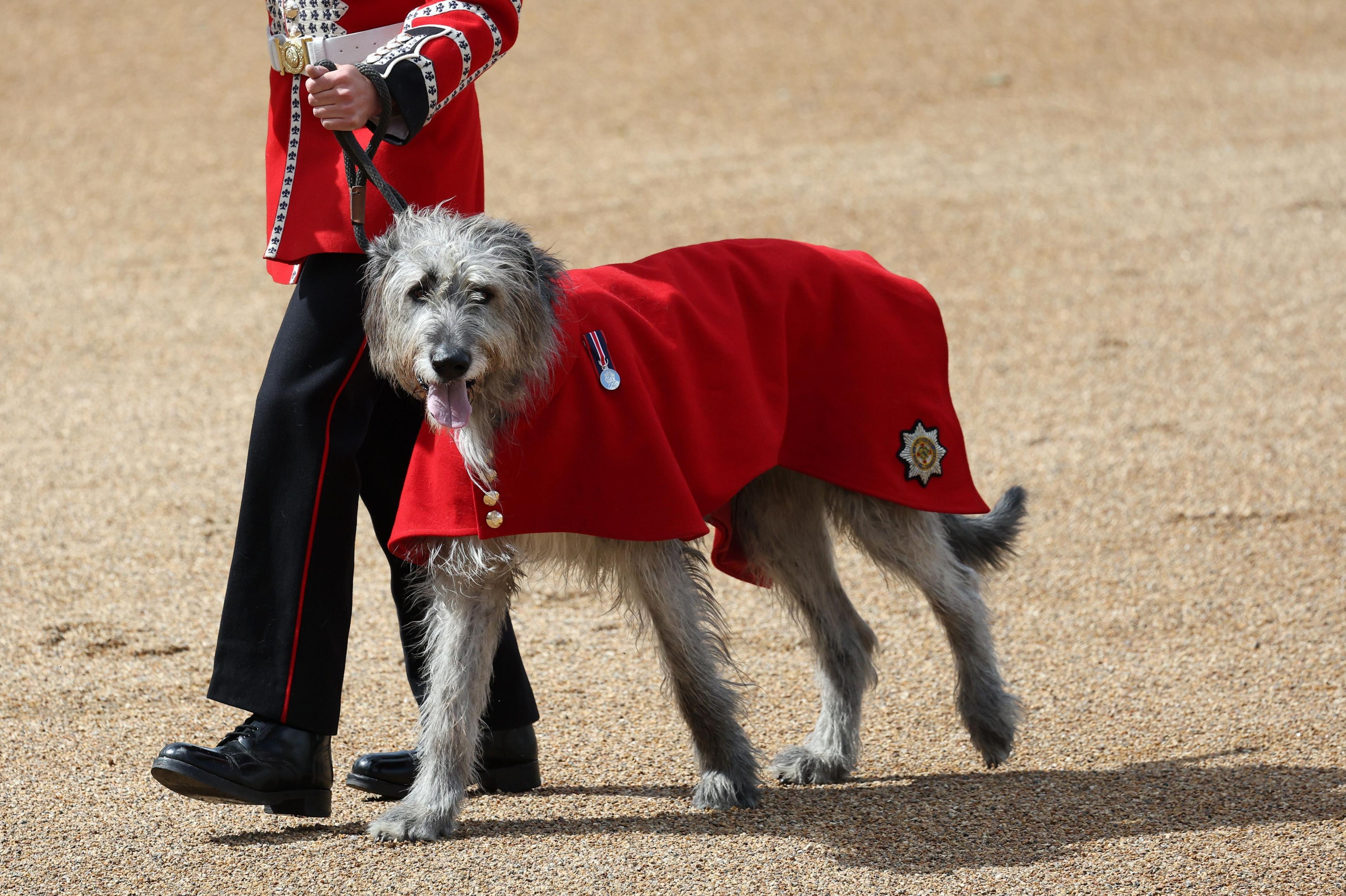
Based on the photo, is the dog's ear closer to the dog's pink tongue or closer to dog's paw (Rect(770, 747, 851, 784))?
the dog's pink tongue

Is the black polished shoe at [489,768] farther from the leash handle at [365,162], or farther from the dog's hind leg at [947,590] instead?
the leash handle at [365,162]

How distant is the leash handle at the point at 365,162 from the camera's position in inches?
151

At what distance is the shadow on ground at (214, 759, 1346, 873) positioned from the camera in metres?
4.11

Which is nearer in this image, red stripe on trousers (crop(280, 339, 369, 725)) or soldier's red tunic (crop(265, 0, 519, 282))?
soldier's red tunic (crop(265, 0, 519, 282))

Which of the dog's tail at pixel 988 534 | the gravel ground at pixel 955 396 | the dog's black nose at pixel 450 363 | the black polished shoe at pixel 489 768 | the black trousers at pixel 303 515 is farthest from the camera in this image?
the dog's tail at pixel 988 534

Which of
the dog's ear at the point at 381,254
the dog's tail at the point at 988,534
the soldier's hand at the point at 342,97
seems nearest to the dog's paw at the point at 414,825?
the dog's ear at the point at 381,254

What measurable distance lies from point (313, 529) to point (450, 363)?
794mm

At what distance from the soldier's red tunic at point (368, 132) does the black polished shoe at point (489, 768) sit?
1493mm

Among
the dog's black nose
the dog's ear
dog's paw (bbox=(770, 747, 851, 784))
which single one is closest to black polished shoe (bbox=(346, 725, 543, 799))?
dog's paw (bbox=(770, 747, 851, 784))

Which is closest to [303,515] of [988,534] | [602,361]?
[602,361]

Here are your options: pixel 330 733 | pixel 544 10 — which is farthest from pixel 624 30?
pixel 330 733

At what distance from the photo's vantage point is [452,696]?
13.6 feet

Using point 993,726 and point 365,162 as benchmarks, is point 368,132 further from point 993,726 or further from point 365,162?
point 993,726

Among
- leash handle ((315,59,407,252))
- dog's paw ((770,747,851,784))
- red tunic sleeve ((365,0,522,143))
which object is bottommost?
dog's paw ((770,747,851,784))
